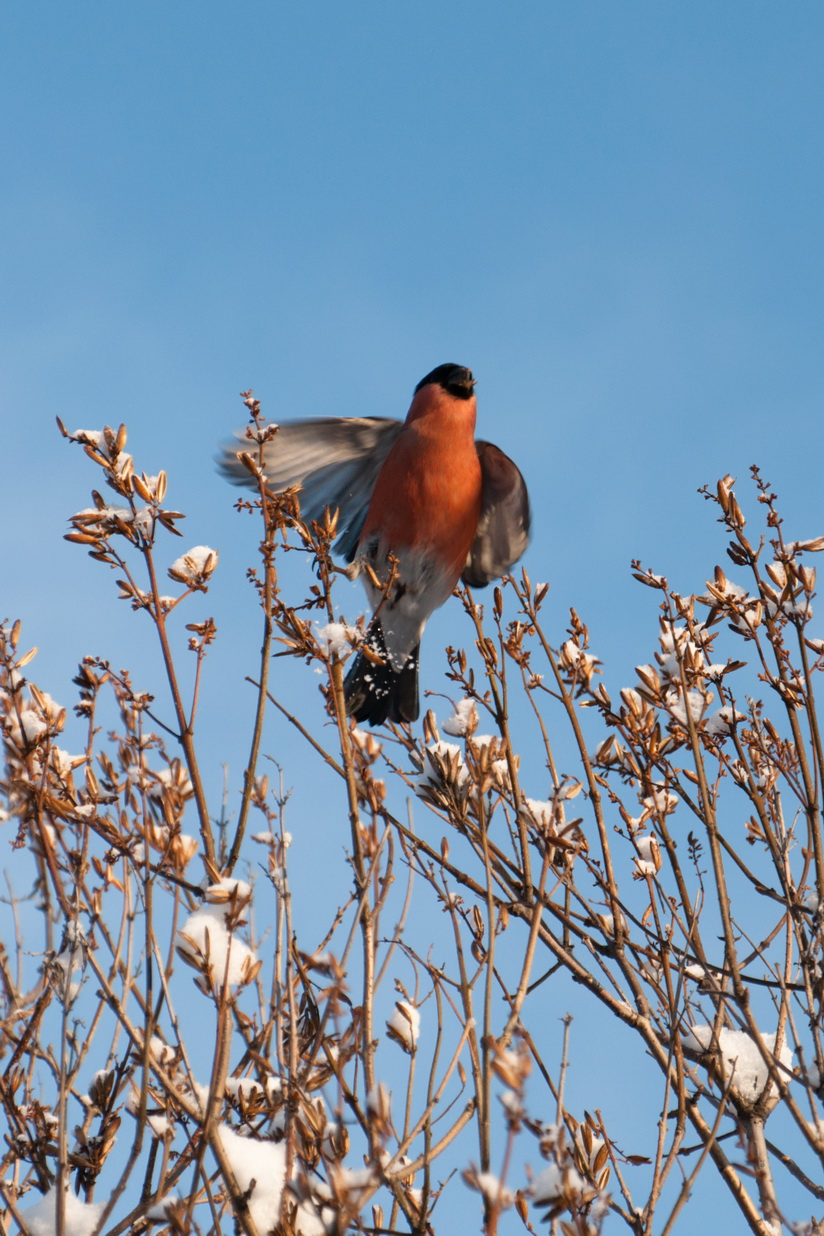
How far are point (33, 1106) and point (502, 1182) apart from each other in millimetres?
1466

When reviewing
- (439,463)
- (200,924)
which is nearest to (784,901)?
(200,924)

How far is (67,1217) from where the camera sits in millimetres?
2322

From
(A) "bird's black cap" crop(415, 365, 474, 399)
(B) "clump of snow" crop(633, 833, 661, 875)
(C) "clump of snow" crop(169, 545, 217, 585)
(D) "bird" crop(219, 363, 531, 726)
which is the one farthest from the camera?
(A) "bird's black cap" crop(415, 365, 474, 399)

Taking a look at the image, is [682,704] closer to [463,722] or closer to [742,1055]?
[463,722]

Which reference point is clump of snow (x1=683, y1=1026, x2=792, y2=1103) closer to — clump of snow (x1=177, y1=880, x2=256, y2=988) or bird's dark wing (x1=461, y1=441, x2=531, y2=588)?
clump of snow (x1=177, y1=880, x2=256, y2=988)

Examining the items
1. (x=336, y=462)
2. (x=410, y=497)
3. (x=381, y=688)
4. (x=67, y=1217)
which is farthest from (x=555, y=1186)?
(x=336, y=462)

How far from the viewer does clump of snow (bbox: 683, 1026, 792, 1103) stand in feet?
9.70

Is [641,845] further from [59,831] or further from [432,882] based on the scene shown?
[59,831]

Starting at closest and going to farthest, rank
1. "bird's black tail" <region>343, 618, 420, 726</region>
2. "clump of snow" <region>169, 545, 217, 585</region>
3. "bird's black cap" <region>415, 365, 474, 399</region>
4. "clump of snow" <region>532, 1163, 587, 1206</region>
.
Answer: "clump of snow" <region>532, 1163, 587, 1206</region> → "clump of snow" <region>169, 545, 217, 585</region> → "bird's black tail" <region>343, 618, 420, 726</region> → "bird's black cap" <region>415, 365, 474, 399</region>

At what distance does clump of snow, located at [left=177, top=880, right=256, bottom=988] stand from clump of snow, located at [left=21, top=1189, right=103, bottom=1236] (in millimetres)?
576

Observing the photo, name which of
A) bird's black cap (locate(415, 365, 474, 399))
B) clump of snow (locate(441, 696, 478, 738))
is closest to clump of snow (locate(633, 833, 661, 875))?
clump of snow (locate(441, 696, 478, 738))

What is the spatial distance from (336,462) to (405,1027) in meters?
4.23

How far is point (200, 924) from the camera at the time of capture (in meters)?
2.16

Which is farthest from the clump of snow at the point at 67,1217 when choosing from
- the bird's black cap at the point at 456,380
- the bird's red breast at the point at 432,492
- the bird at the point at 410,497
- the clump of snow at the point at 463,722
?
the bird's black cap at the point at 456,380
